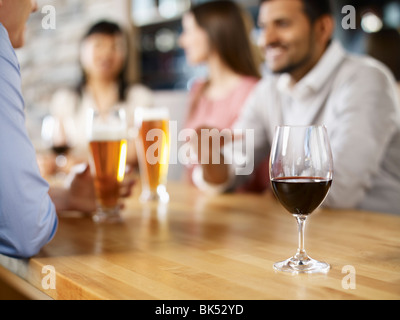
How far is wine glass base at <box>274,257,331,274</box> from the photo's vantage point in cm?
76

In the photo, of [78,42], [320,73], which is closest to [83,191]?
[320,73]

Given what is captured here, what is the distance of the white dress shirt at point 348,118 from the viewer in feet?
5.40

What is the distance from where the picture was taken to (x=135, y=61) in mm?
5422

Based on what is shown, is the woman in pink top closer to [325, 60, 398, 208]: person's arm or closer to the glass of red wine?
[325, 60, 398, 208]: person's arm

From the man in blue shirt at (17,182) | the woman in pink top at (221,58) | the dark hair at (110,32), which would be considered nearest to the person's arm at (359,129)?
A: the man in blue shirt at (17,182)

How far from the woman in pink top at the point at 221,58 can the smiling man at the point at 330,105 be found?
24.8 inches

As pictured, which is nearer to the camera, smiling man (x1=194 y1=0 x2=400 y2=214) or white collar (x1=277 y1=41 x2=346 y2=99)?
smiling man (x1=194 y1=0 x2=400 y2=214)

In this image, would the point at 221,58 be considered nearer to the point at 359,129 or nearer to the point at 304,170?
the point at 359,129

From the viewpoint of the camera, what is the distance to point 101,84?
3.72 m

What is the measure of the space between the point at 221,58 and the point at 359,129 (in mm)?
1482

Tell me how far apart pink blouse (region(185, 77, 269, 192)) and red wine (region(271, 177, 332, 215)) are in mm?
1891

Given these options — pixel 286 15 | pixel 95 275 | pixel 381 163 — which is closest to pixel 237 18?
pixel 286 15

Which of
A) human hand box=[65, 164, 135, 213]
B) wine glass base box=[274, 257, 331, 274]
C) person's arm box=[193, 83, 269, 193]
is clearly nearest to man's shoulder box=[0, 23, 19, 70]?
human hand box=[65, 164, 135, 213]
